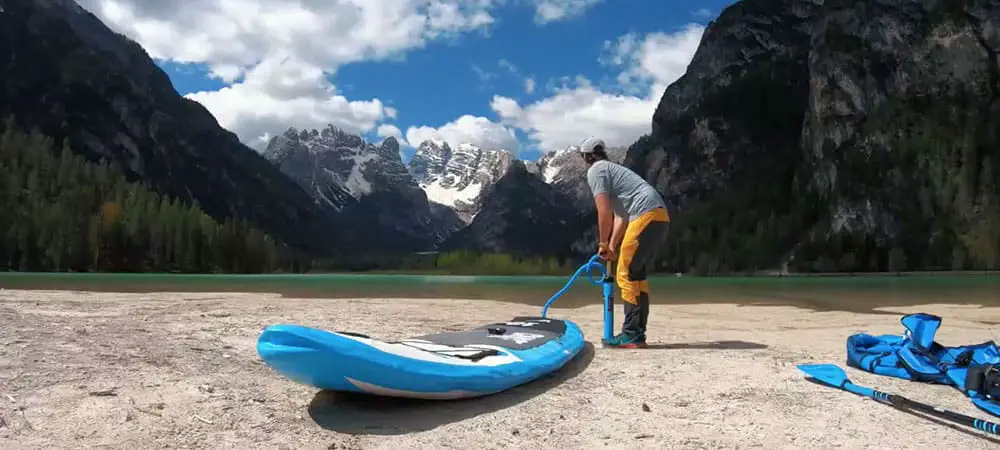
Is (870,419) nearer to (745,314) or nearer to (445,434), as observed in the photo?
(445,434)

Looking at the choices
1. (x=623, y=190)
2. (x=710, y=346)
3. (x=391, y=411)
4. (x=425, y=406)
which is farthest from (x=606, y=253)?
(x=391, y=411)

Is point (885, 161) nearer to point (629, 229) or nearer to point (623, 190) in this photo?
point (623, 190)

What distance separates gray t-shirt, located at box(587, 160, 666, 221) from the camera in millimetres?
8104

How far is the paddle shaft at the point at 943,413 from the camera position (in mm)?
4430

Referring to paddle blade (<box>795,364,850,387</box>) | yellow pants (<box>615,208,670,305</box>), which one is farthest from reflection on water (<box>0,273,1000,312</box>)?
paddle blade (<box>795,364,850,387</box>)

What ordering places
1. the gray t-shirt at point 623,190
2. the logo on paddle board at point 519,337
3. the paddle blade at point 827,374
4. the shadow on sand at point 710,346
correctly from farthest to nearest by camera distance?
the shadow on sand at point 710,346 < the gray t-shirt at point 623,190 < the logo on paddle board at point 519,337 < the paddle blade at point 827,374

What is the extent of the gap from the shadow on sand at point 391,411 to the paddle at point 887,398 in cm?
272

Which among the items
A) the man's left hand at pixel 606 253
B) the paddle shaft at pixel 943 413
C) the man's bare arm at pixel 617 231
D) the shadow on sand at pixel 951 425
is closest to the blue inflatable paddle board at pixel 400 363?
the man's left hand at pixel 606 253

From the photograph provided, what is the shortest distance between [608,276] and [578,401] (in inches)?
124

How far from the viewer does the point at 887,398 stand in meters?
5.21

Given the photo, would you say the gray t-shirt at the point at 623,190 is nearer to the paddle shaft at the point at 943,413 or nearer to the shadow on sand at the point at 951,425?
the paddle shaft at the point at 943,413

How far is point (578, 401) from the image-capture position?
5512mm

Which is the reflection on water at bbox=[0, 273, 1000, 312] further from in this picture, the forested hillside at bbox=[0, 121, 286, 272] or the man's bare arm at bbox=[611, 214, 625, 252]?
the forested hillside at bbox=[0, 121, 286, 272]

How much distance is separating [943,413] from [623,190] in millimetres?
4251
